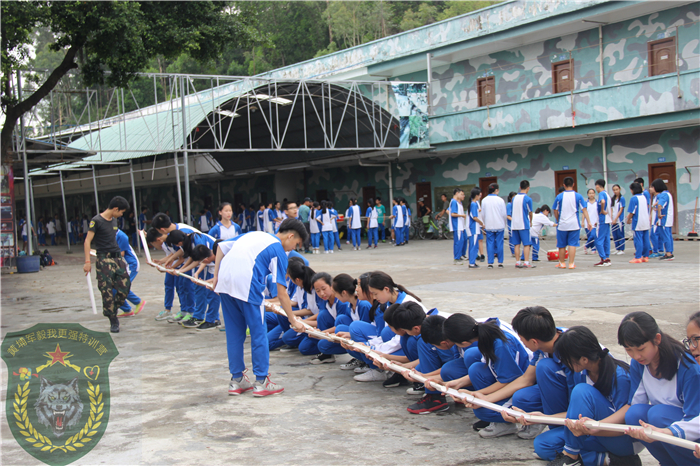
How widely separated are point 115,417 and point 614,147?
56.9 ft

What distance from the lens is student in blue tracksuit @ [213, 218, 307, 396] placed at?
4.73 meters

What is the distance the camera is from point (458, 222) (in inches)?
510

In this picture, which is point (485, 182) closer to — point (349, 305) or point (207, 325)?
point (207, 325)

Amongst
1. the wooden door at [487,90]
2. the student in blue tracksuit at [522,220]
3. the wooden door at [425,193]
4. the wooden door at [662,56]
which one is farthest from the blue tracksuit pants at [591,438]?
the wooden door at [425,193]

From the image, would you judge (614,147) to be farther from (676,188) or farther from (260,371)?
(260,371)

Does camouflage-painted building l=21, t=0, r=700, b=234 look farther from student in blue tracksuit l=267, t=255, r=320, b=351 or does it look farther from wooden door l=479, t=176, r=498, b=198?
student in blue tracksuit l=267, t=255, r=320, b=351

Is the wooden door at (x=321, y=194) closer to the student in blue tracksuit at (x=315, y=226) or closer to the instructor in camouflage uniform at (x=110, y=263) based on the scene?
the student in blue tracksuit at (x=315, y=226)

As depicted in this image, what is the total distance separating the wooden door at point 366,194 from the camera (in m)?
26.0

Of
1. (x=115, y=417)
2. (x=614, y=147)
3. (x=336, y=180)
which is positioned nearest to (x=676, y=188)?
(x=614, y=147)

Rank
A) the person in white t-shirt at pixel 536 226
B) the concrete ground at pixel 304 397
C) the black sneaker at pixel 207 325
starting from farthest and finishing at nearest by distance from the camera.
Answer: the person in white t-shirt at pixel 536 226 → the black sneaker at pixel 207 325 → the concrete ground at pixel 304 397

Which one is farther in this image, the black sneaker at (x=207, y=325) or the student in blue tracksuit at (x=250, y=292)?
the black sneaker at (x=207, y=325)

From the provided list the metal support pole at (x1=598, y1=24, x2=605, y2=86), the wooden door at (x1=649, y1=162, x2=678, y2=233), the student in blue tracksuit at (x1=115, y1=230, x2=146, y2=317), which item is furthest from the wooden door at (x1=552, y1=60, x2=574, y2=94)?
the student in blue tracksuit at (x1=115, y1=230, x2=146, y2=317)

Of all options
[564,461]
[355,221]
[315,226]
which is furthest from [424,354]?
[355,221]

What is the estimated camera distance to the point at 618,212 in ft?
43.9
